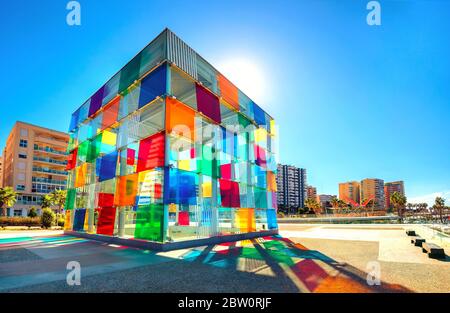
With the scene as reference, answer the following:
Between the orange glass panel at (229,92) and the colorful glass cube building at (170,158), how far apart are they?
0.33 ft

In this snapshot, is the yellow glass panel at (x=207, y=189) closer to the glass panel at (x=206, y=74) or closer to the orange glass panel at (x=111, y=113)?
the glass panel at (x=206, y=74)

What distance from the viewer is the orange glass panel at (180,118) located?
1323 cm

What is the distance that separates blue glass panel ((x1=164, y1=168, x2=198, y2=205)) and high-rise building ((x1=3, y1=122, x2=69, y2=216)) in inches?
2365

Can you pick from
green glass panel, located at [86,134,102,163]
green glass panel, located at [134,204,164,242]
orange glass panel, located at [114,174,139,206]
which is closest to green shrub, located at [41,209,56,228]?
green glass panel, located at [86,134,102,163]

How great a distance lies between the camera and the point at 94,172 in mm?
19359

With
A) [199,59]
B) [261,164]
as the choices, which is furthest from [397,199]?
[199,59]

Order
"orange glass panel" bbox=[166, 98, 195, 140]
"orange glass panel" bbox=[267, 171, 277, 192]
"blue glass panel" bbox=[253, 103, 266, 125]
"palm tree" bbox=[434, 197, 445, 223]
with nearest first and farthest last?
"orange glass panel" bbox=[166, 98, 195, 140], "orange glass panel" bbox=[267, 171, 277, 192], "blue glass panel" bbox=[253, 103, 266, 125], "palm tree" bbox=[434, 197, 445, 223]

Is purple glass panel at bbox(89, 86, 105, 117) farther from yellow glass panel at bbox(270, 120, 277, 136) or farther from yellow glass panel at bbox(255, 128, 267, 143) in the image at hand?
yellow glass panel at bbox(270, 120, 277, 136)

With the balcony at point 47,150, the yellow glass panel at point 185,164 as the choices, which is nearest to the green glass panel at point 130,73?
the yellow glass panel at point 185,164

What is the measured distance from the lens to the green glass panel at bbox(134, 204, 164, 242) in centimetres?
1189

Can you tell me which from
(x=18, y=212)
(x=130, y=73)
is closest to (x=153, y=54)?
(x=130, y=73)

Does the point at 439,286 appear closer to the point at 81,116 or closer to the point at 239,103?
the point at 239,103

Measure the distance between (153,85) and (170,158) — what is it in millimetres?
4369

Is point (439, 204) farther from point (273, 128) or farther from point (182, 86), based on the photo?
point (182, 86)
